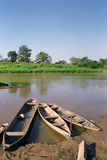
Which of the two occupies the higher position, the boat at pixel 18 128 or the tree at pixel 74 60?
the tree at pixel 74 60

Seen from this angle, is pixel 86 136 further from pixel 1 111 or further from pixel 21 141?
pixel 1 111

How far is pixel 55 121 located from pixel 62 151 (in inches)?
97.8

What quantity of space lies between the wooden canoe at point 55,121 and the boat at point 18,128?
0.80 meters

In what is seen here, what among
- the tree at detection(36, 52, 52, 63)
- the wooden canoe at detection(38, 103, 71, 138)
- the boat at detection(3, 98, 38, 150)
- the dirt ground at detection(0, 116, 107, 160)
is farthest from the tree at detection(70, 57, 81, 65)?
the dirt ground at detection(0, 116, 107, 160)

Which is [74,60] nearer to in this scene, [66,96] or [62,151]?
[66,96]

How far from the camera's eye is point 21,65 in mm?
48344

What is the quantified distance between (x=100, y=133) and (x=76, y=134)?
3.51 ft

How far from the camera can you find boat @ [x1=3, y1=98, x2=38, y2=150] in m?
4.61

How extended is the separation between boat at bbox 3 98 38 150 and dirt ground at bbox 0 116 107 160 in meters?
0.30

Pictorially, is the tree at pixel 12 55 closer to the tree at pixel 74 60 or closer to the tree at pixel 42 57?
the tree at pixel 42 57

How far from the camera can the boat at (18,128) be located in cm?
461

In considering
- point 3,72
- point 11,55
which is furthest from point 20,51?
point 3,72

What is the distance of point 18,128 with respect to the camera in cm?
626

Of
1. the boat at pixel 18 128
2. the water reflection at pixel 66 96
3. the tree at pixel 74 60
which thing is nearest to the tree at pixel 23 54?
the tree at pixel 74 60
